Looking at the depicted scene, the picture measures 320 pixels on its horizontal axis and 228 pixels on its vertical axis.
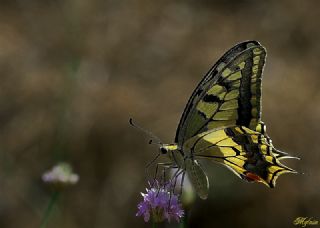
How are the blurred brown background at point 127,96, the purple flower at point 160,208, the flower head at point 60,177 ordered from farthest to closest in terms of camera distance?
the blurred brown background at point 127,96 < the flower head at point 60,177 < the purple flower at point 160,208

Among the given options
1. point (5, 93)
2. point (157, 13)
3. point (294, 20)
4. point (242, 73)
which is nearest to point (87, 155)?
point (5, 93)

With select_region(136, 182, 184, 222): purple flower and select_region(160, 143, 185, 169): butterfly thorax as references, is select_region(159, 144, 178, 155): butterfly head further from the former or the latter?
select_region(136, 182, 184, 222): purple flower

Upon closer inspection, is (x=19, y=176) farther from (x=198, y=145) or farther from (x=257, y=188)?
(x=198, y=145)

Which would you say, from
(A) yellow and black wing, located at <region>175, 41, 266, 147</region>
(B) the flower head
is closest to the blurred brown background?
(B) the flower head

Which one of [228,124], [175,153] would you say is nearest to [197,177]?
[175,153]

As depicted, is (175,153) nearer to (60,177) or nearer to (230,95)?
(230,95)

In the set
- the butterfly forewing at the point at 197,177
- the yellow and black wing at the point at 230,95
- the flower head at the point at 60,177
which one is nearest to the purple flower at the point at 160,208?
the butterfly forewing at the point at 197,177

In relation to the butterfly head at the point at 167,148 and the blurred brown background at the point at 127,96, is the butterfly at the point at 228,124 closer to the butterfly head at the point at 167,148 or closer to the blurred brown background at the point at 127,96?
the butterfly head at the point at 167,148
